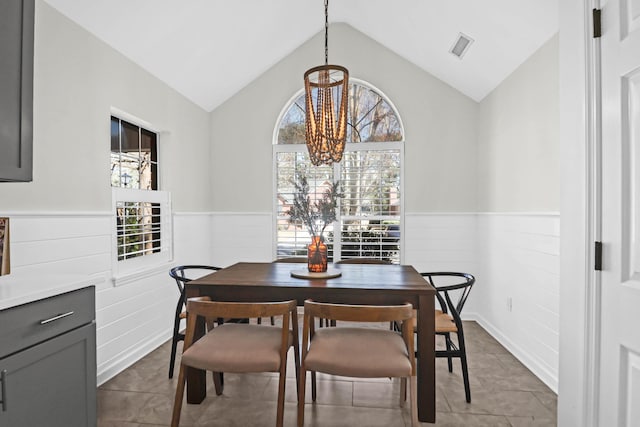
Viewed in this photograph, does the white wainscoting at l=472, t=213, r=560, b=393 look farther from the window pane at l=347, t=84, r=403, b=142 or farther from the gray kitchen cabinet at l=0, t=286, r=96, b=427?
the gray kitchen cabinet at l=0, t=286, r=96, b=427

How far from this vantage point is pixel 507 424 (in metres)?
2.15

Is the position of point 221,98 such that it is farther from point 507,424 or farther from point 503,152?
point 507,424

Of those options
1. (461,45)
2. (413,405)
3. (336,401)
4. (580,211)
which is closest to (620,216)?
(580,211)

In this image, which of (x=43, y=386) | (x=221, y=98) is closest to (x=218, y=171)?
(x=221, y=98)

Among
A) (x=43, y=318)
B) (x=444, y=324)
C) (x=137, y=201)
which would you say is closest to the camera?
(x=43, y=318)

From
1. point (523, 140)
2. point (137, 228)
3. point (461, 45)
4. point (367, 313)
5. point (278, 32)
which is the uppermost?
point (278, 32)

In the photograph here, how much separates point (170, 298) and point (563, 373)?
318cm

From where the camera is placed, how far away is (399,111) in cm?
437

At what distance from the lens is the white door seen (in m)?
1.25

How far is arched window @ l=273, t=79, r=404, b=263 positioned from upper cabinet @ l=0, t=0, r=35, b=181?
299cm

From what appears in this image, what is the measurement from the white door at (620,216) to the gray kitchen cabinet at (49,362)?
1985mm

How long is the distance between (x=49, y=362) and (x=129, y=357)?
1673 mm

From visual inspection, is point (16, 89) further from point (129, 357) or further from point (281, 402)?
point (129, 357)

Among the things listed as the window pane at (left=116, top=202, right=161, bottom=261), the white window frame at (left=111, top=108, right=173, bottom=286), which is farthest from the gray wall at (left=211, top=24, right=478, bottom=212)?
the window pane at (left=116, top=202, right=161, bottom=261)
